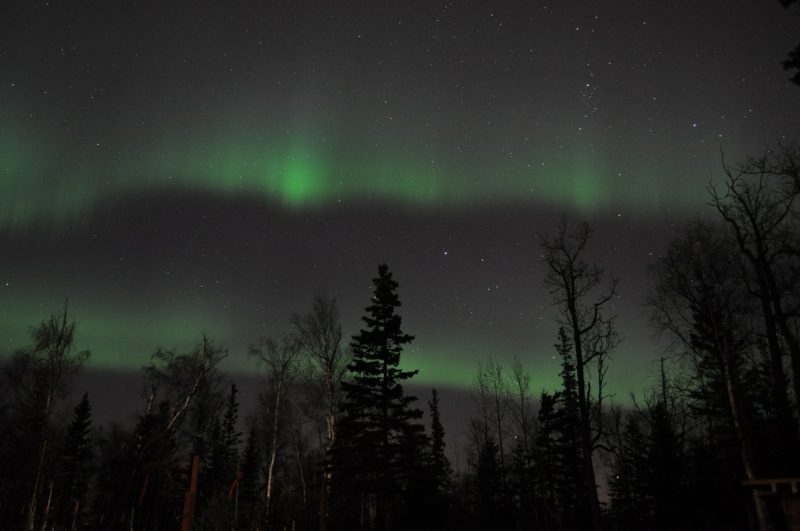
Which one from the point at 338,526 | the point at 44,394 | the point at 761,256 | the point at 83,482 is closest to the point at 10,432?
the point at 44,394

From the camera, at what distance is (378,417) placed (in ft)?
96.3

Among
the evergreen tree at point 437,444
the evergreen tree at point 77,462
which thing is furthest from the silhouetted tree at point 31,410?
the evergreen tree at point 437,444

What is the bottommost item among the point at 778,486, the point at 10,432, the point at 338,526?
the point at 338,526

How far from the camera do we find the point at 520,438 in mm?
52125

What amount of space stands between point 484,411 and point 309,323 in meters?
26.9

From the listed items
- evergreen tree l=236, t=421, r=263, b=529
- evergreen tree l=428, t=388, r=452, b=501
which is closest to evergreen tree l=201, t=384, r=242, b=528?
evergreen tree l=236, t=421, r=263, b=529

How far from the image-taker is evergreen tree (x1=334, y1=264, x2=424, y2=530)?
2812 cm

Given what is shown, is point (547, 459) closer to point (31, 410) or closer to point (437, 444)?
point (437, 444)

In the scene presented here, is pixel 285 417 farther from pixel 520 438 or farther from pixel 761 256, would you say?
pixel 761 256

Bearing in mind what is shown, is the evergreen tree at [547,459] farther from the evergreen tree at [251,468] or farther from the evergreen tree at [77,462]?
the evergreen tree at [77,462]

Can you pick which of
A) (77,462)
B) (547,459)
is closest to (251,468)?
(77,462)

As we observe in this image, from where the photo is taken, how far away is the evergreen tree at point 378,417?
2812 centimetres

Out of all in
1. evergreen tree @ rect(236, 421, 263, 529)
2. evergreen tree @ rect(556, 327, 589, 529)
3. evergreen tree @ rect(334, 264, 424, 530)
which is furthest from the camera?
evergreen tree @ rect(236, 421, 263, 529)

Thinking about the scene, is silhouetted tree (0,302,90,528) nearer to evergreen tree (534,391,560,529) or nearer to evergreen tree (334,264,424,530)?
evergreen tree (334,264,424,530)
